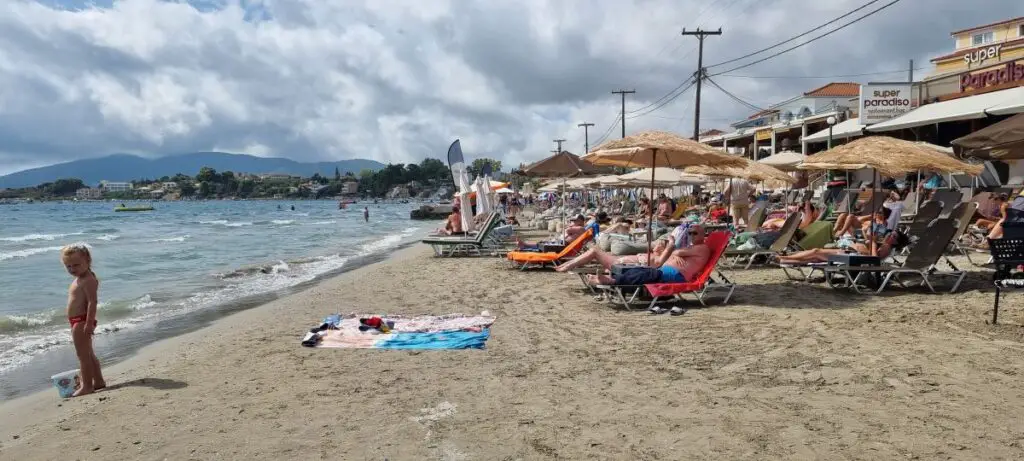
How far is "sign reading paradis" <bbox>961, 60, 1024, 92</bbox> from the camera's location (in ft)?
56.6

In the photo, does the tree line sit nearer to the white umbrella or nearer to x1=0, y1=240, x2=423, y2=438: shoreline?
the white umbrella

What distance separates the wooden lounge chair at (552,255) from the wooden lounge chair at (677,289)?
308cm

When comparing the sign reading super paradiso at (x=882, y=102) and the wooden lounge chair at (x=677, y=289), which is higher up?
the sign reading super paradiso at (x=882, y=102)

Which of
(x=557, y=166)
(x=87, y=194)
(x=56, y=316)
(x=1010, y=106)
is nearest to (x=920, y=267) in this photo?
(x=1010, y=106)

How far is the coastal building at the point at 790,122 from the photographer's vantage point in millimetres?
31062

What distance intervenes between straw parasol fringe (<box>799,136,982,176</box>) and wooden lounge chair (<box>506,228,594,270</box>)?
12.2 ft

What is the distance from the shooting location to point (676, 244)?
8141 millimetres

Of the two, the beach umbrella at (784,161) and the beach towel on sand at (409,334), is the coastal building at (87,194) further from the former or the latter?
the beach towel on sand at (409,334)

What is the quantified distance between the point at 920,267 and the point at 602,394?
4.76m

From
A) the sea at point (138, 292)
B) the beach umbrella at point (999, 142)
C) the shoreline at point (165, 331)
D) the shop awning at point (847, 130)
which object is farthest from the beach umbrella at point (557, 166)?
the beach umbrella at point (999, 142)

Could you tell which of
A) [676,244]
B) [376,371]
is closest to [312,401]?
[376,371]

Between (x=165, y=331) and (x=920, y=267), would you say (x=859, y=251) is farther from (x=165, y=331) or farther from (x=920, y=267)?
(x=165, y=331)

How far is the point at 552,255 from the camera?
10.9m

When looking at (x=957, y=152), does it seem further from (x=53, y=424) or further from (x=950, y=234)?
(x=53, y=424)
